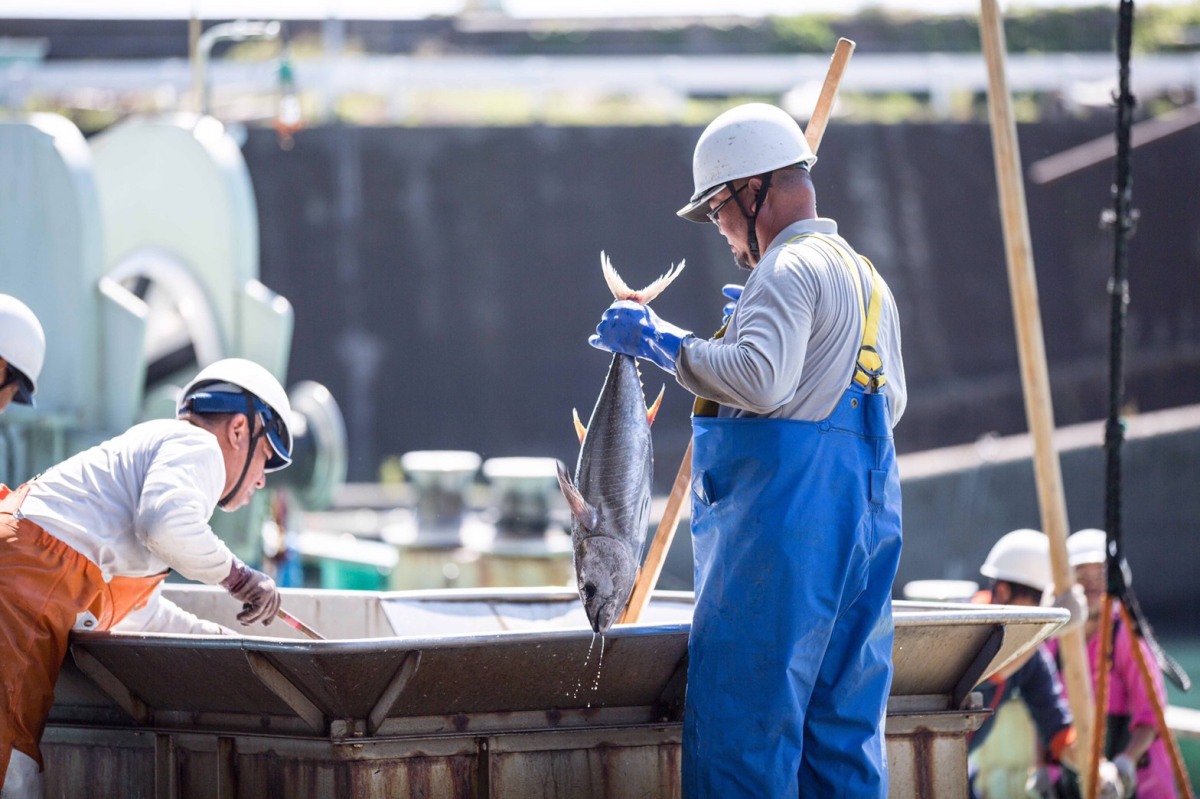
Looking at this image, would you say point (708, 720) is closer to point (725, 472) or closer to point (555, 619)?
point (725, 472)

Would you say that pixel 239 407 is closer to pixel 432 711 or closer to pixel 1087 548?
pixel 432 711

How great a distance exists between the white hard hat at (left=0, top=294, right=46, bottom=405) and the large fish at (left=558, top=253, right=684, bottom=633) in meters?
1.89

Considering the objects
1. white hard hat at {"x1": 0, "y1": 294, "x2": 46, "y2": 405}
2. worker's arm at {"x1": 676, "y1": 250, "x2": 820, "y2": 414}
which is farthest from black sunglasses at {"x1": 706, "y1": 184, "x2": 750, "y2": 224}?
white hard hat at {"x1": 0, "y1": 294, "x2": 46, "y2": 405}

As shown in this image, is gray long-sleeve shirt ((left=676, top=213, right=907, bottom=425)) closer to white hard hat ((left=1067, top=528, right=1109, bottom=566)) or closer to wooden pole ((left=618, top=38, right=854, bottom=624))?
wooden pole ((left=618, top=38, right=854, bottom=624))

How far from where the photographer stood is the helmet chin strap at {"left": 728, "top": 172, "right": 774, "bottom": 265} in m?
3.54

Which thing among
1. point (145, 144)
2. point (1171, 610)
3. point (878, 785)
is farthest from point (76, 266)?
point (1171, 610)

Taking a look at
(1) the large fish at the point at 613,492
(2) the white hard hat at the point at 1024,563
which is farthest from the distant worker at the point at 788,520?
(2) the white hard hat at the point at 1024,563

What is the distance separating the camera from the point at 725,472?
3.33 m

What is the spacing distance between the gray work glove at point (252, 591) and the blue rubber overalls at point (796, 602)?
1190mm

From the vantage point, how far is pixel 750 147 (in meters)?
3.48

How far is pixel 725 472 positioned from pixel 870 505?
35 cm

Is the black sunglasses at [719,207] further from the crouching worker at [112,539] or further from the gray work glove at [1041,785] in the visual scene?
the gray work glove at [1041,785]

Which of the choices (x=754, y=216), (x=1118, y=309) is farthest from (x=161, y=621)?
(x=1118, y=309)

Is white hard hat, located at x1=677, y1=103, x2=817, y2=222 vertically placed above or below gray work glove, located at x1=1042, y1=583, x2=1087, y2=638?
above
